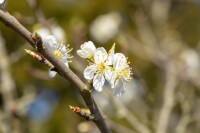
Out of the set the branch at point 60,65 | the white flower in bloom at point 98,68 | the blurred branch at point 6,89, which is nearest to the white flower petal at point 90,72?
the white flower in bloom at point 98,68

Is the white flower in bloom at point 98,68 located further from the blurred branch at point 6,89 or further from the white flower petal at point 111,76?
the blurred branch at point 6,89

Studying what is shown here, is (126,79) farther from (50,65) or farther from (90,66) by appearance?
(50,65)

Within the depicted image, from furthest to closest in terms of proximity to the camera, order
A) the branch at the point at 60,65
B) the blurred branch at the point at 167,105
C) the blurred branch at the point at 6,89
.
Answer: the blurred branch at the point at 6,89, the blurred branch at the point at 167,105, the branch at the point at 60,65

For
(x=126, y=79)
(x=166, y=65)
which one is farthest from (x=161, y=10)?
(x=126, y=79)

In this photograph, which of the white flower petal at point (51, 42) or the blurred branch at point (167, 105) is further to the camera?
the blurred branch at point (167, 105)

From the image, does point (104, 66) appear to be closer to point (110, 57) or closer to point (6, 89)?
point (110, 57)

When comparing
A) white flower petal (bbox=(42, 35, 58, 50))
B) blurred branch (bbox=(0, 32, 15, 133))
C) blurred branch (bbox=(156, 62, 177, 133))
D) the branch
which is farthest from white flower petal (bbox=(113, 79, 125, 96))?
blurred branch (bbox=(0, 32, 15, 133))
